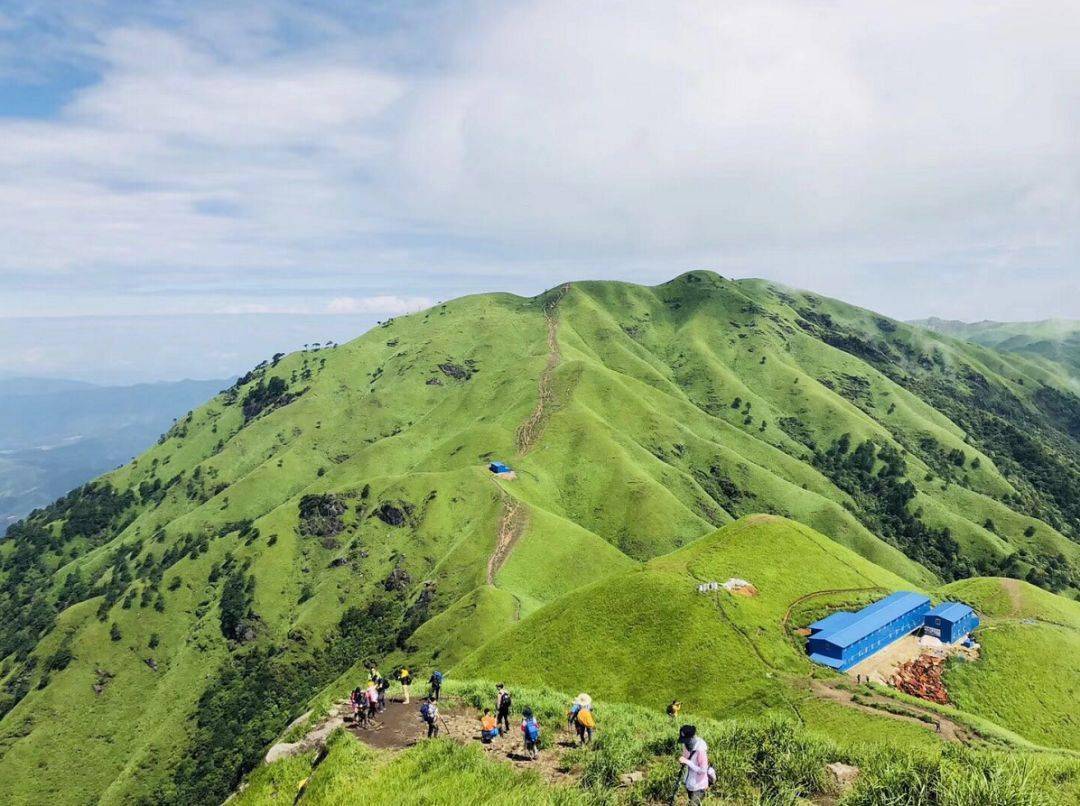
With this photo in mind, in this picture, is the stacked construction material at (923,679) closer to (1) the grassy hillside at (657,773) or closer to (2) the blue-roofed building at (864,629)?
(2) the blue-roofed building at (864,629)

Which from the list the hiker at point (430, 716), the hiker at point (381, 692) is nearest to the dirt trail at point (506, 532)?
the hiker at point (381, 692)

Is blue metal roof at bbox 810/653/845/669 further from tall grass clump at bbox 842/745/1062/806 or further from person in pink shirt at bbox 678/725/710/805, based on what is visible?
person in pink shirt at bbox 678/725/710/805

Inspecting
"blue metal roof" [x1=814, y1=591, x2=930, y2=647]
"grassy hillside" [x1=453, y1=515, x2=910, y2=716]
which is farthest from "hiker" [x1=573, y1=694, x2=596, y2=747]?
"blue metal roof" [x1=814, y1=591, x2=930, y2=647]

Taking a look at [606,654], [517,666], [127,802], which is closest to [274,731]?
[127,802]

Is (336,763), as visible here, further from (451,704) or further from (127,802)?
(127,802)

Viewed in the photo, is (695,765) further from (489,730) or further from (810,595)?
(810,595)

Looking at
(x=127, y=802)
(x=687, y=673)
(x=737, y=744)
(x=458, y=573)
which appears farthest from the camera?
(x=458, y=573)
